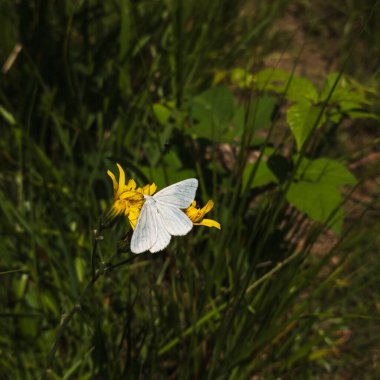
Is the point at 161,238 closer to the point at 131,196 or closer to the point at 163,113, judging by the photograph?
the point at 131,196

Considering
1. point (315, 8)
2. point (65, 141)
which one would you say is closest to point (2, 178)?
point (65, 141)

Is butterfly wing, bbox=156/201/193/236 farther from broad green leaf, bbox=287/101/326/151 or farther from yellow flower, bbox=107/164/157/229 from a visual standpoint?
broad green leaf, bbox=287/101/326/151

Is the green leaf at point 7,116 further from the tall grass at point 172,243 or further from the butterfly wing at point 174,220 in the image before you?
the butterfly wing at point 174,220

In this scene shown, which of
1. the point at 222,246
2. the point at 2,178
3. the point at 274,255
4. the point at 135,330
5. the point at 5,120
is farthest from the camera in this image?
the point at 5,120

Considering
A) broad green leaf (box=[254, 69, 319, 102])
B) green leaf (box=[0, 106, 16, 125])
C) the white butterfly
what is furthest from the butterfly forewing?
green leaf (box=[0, 106, 16, 125])

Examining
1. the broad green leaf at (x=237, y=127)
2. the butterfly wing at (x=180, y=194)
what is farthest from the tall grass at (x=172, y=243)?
the butterfly wing at (x=180, y=194)

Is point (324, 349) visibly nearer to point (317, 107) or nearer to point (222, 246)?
point (222, 246)
